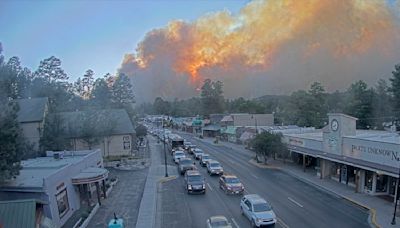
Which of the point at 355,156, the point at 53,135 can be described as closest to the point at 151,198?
the point at 355,156

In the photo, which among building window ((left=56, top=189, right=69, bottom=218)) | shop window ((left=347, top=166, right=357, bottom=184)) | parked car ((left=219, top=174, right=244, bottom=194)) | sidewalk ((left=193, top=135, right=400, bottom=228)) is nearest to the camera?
sidewalk ((left=193, top=135, right=400, bottom=228))

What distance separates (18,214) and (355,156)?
26.6 metres

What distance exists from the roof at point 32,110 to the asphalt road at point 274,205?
23.6 metres

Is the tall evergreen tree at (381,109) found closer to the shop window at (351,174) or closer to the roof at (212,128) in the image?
the shop window at (351,174)

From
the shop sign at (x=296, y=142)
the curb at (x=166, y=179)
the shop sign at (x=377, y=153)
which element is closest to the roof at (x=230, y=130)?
the shop sign at (x=296, y=142)

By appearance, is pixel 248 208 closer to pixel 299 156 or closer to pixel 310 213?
pixel 310 213

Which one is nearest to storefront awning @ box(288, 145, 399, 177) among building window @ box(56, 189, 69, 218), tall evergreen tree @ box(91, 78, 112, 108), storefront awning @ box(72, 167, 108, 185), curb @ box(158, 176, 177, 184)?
curb @ box(158, 176, 177, 184)

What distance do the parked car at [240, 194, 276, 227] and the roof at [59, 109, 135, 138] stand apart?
36111mm

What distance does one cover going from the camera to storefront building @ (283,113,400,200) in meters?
27.9

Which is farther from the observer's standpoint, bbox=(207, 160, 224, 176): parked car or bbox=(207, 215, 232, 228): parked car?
bbox=(207, 160, 224, 176): parked car

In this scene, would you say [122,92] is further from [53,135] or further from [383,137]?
[383,137]

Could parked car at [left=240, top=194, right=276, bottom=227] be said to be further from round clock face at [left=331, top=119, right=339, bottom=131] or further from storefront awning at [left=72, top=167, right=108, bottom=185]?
round clock face at [left=331, top=119, right=339, bottom=131]

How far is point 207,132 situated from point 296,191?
80.4 metres

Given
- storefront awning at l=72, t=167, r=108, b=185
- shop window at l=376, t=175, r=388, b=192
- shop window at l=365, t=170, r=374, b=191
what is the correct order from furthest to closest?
shop window at l=365, t=170, r=374, b=191, shop window at l=376, t=175, r=388, b=192, storefront awning at l=72, t=167, r=108, b=185
